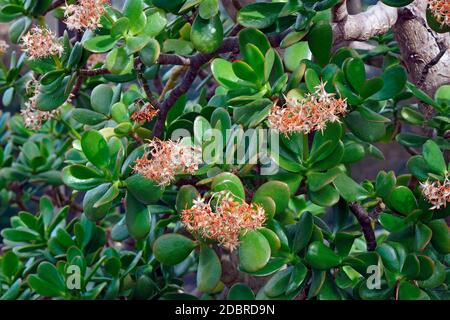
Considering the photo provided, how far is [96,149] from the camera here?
85cm

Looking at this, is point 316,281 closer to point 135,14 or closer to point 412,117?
point 412,117

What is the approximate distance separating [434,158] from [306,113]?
0.17 m

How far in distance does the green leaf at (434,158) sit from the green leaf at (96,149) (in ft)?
1.23

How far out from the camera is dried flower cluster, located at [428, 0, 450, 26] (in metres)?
0.83

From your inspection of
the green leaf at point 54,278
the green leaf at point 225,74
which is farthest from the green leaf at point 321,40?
the green leaf at point 54,278

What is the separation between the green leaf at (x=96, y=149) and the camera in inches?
33.4

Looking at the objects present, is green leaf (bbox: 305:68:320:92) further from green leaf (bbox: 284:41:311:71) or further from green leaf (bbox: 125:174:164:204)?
green leaf (bbox: 125:174:164:204)

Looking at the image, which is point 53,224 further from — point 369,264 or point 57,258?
point 369,264

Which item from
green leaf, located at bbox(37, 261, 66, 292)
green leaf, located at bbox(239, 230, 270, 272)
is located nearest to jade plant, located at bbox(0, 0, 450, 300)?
green leaf, located at bbox(239, 230, 270, 272)

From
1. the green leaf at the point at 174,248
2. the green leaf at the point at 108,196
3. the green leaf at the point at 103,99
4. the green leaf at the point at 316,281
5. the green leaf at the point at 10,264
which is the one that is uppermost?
the green leaf at the point at 108,196

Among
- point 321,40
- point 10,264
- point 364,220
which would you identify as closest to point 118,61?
point 321,40

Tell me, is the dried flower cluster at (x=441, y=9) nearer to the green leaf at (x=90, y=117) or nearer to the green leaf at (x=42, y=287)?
the green leaf at (x=90, y=117)

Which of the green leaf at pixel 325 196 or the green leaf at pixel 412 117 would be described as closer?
the green leaf at pixel 325 196
